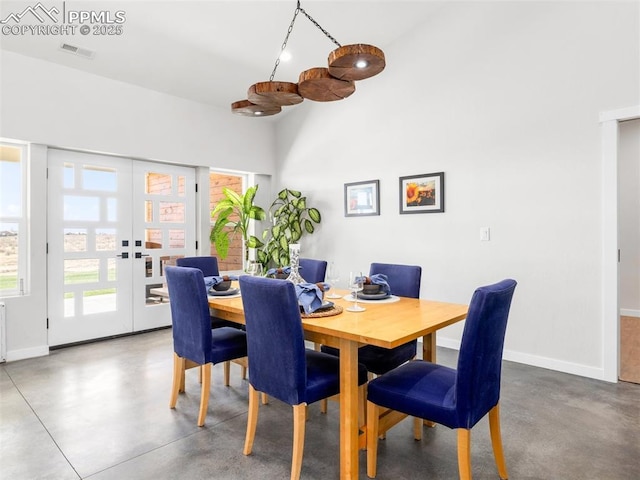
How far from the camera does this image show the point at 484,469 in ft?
6.44

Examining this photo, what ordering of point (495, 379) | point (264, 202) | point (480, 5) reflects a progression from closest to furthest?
point (495, 379), point (480, 5), point (264, 202)

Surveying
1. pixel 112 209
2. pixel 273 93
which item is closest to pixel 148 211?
pixel 112 209

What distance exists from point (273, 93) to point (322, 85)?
33 centimetres

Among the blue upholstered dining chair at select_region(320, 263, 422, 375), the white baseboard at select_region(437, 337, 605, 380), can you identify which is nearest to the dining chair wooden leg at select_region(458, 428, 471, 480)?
the blue upholstered dining chair at select_region(320, 263, 422, 375)

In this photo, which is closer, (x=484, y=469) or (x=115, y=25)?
(x=484, y=469)

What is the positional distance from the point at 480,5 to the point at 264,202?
378 centimetres

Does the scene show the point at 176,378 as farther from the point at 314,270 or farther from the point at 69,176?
the point at 69,176

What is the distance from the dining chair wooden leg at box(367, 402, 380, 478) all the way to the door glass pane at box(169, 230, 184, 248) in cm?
382

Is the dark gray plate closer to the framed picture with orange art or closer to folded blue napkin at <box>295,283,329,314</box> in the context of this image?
folded blue napkin at <box>295,283,329,314</box>

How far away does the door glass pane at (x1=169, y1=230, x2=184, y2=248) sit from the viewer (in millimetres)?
4938

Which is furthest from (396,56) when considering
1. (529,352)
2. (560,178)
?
(529,352)

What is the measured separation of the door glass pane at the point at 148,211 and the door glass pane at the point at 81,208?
524mm

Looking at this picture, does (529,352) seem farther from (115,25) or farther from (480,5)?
(115,25)

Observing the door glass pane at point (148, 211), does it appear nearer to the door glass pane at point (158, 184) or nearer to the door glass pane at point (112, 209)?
the door glass pane at point (158, 184)
